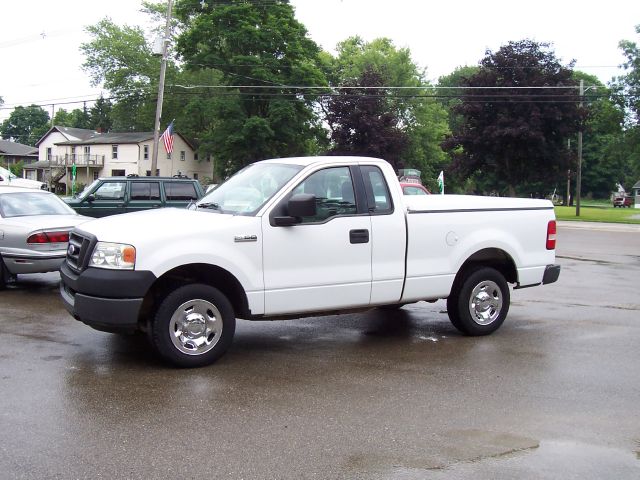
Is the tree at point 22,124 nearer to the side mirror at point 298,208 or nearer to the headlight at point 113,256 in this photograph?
the headlight at point 113,256

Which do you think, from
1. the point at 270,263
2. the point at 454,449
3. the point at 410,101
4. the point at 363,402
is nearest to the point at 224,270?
the point at 270,263

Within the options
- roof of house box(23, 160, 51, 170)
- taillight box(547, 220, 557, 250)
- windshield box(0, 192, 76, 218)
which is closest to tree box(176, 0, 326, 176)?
roof of house box(23, 160, 51, 170)

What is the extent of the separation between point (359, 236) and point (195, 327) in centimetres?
186

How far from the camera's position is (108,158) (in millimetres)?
70062

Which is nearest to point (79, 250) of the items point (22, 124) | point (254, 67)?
point (254, 67)

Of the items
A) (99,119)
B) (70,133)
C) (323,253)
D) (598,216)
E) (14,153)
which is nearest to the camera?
(323,253)

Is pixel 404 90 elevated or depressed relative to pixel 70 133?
elevated

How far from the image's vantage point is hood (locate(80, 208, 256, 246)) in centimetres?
558

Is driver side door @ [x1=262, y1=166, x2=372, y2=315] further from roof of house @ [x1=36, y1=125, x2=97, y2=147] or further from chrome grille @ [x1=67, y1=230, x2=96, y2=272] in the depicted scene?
roof of house @ [x1=36, y1=125, x2=97, y2=147]

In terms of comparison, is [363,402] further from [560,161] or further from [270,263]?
[560,161]

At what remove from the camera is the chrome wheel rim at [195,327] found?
5711mm

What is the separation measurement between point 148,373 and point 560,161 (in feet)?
119

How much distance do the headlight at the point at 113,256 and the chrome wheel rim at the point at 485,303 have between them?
3.85 m

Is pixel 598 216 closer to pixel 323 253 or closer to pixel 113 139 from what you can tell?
pixel 323 253
